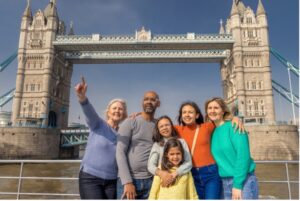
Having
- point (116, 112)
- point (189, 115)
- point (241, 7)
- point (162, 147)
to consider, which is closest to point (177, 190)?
point (162, 147)

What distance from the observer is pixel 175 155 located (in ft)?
8.75

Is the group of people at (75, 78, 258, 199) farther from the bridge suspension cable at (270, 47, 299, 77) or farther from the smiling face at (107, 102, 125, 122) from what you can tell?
the bridge suspension cable at (270, 47, 299, 77)

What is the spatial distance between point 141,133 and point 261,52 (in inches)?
1517

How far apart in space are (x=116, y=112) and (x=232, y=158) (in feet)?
4.50

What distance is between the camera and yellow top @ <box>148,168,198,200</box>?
260 cm

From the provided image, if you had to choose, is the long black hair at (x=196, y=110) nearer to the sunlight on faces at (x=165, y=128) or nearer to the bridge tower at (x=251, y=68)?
the sunlight on faces at (x=165, y=128)

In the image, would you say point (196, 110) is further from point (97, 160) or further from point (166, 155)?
point (97, 160)

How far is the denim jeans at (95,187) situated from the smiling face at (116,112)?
0.70 metres

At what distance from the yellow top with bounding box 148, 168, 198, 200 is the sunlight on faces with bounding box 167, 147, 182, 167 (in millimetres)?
85

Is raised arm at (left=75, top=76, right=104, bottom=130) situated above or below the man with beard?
above

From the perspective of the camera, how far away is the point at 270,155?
29.0 meters

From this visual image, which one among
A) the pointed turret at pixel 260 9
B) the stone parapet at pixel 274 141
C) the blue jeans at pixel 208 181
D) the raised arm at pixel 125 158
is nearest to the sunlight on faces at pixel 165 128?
the raised arm at pixel 125 158

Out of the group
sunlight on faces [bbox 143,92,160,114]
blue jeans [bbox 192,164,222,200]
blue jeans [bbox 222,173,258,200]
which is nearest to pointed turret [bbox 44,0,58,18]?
sunlight on faces [bbox 143,92,160,114]

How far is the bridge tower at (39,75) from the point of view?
121ft
